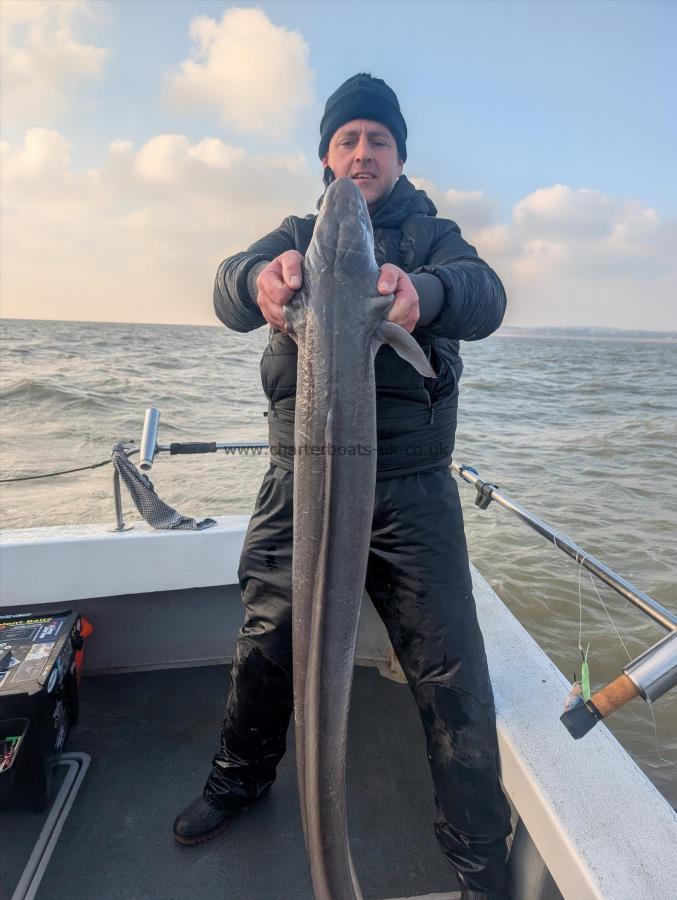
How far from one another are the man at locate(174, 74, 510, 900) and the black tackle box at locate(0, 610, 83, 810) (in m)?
0.70

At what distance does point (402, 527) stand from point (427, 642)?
44 centimetres

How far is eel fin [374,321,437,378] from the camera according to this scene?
166cm

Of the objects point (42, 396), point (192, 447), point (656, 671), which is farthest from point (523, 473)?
point (42, 396)

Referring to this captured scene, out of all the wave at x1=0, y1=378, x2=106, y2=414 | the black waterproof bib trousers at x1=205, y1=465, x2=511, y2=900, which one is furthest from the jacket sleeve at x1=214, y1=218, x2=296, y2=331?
the wave at x1=0, y1=378, x2=106, y2=414

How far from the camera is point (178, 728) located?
3.26 metres

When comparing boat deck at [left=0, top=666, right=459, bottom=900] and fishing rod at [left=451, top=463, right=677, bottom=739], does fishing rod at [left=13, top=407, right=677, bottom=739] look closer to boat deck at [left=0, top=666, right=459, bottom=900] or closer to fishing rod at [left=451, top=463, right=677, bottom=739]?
fishing rod at [left=451, top=463, right=677, bottom=739]

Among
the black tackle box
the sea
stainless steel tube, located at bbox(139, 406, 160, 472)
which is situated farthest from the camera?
the sea

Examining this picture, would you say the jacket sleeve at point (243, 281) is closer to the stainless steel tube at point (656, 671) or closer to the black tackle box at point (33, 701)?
the stainless steel tube at point (656, 671)

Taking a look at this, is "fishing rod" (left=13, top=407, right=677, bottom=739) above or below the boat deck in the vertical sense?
above

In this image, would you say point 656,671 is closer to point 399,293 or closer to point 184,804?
point 399,293

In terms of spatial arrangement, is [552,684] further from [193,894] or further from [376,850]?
[193,894]

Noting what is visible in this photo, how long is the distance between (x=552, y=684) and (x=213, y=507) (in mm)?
8493

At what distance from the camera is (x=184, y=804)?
276 cm

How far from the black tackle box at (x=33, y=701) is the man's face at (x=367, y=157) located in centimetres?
257
